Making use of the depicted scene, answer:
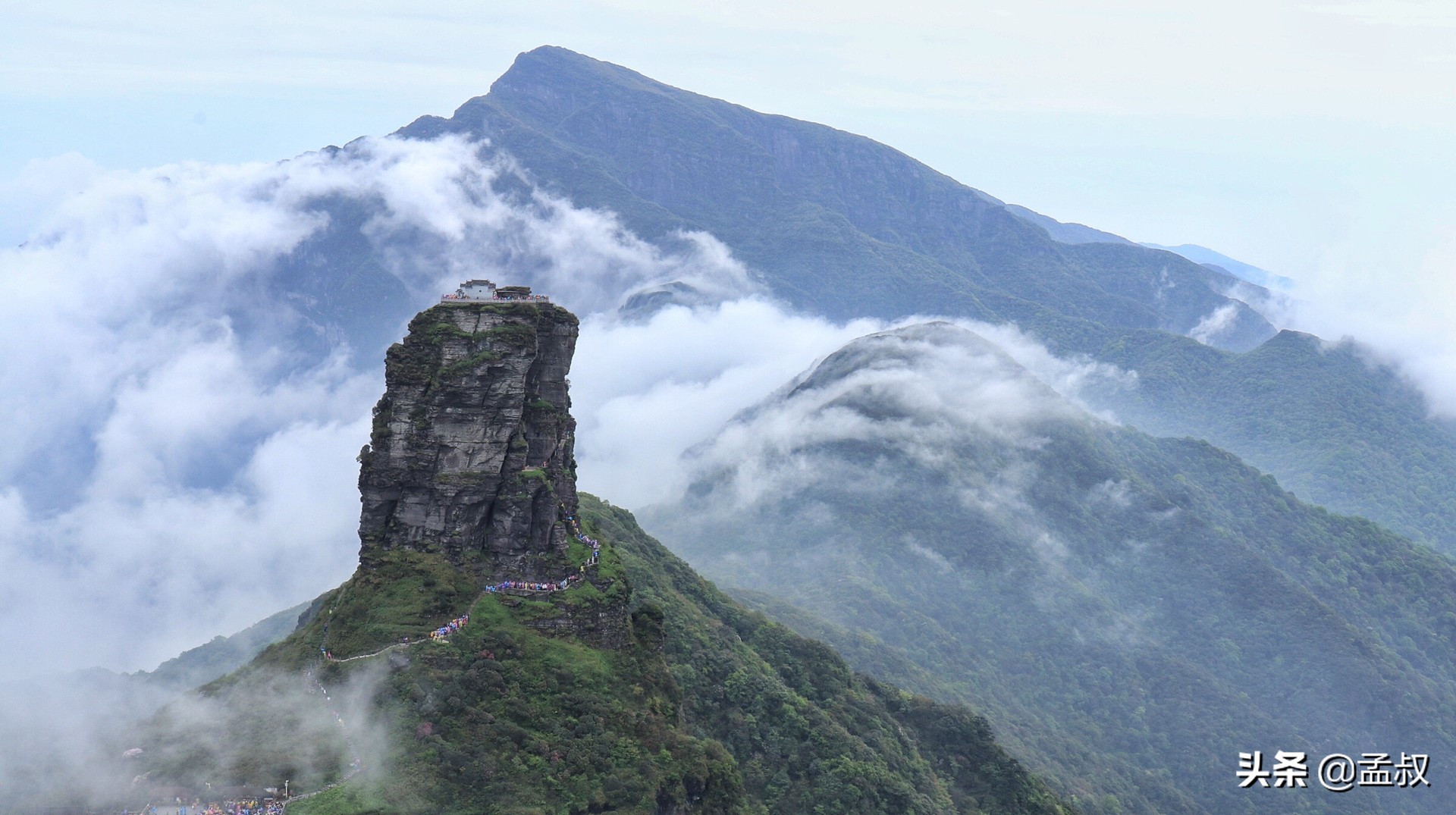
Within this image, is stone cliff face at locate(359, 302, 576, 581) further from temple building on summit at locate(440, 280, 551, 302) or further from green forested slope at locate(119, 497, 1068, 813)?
temple building on summit at locate(440, 280, 551, 302)

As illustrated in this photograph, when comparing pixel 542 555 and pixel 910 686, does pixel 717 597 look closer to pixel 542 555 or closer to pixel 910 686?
pixel 910 686

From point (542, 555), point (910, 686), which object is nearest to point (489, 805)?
point (542, 555)

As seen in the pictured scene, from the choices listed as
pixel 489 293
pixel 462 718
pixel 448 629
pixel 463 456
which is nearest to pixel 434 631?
pixel 448 629

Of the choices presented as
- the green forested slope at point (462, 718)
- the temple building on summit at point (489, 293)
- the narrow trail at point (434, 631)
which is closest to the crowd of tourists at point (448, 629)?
the narrow trail at point (434, 631)

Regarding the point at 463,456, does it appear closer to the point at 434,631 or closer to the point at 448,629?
the point at 448,629

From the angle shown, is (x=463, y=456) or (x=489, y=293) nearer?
(x=463, y=456)
